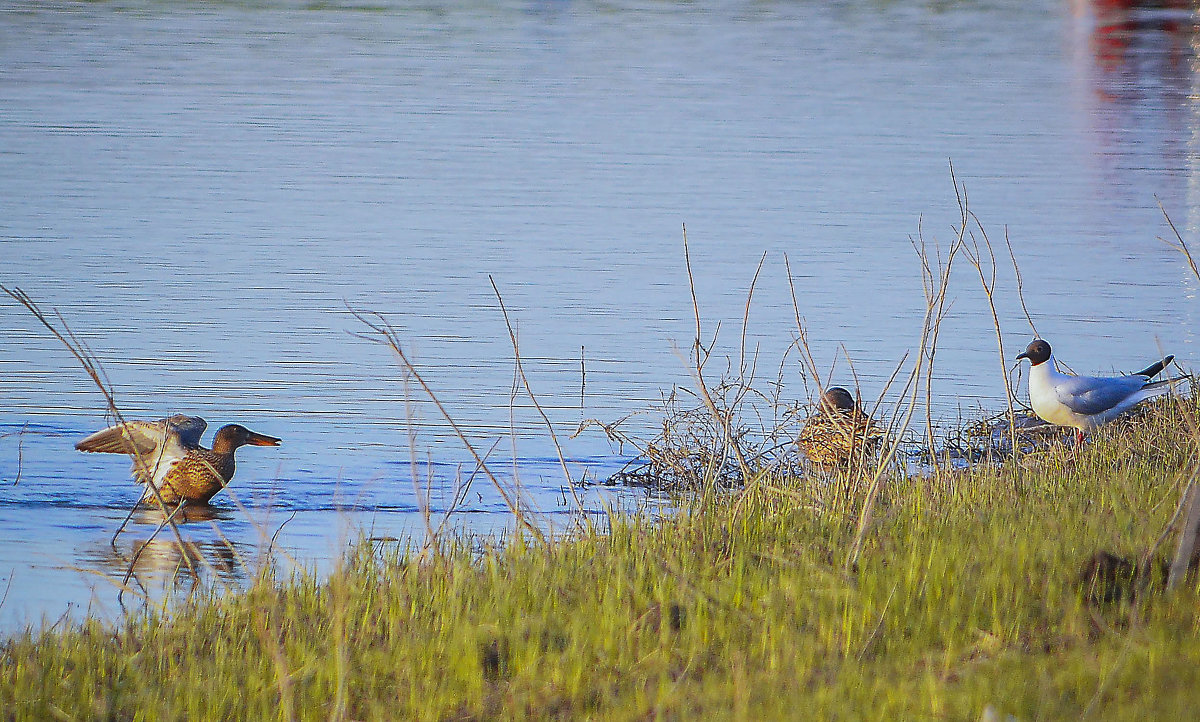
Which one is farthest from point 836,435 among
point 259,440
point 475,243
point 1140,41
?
point 1140,41

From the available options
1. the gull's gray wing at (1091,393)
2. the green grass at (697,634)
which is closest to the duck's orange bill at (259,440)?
the green grass at (697,634)

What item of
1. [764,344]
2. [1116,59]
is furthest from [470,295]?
[1116,59]

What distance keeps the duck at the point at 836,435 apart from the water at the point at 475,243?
1.03 metres

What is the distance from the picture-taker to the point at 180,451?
9719 millimetres

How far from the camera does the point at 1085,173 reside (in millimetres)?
23844

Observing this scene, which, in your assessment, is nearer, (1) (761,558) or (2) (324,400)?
(1) (761,558)

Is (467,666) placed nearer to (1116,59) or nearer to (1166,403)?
(1166,403)

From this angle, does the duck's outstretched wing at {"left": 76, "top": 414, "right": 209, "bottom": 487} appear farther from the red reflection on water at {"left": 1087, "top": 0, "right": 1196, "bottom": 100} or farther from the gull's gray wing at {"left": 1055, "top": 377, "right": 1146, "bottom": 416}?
the red reflection on water at {"left": 1087, "top": 0, "right": 1196, "bottom": 100}

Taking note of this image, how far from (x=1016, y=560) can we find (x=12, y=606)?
15.0 ft

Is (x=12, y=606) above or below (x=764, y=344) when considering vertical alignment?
below

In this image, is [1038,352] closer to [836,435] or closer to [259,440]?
[836,435]

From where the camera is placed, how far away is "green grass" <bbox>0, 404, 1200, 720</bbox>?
4.91 metres

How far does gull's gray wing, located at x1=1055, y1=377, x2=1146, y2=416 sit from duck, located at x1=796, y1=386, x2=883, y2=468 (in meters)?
1.22

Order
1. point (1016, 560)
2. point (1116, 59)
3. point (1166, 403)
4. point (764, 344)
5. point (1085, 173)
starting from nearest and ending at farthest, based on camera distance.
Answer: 1. point (1016, 560)
2. point (1166, 403)
3. point (764, 344)
4. point (1085, 173)
5. point (1116, 59)
